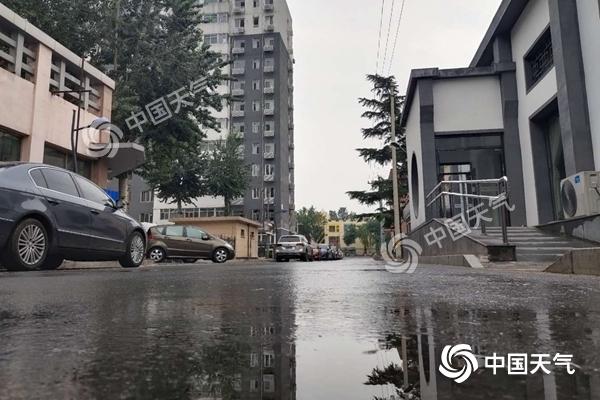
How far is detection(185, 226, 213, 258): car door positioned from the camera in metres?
19.0

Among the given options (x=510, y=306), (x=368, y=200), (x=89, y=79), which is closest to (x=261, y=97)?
(x=368, y=200)

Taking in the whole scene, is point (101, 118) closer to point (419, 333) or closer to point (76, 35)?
A: point (76, 35)

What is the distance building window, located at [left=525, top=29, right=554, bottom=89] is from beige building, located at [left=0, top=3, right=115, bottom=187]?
14139 mm

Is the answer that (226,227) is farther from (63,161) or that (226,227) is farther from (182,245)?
(63,161)

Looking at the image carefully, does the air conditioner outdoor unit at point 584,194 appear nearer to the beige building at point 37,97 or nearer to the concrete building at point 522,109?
the concrete building at point 522,109

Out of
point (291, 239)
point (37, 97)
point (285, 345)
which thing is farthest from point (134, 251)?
point (291, 239)

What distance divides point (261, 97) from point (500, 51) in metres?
55.2

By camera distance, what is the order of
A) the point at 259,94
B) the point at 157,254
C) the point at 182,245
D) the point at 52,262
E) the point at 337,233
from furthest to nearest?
the point at 337,233
the point at 259,94
the point at 182,245
the point at 157,254
the point at 52,262

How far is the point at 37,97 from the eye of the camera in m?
13.7

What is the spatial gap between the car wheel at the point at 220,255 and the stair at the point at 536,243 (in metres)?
11.4

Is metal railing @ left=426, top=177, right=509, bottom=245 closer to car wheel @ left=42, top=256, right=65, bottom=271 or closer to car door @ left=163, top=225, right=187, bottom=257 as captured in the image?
car wheel @ left=42, top=256, right=65, bottom=271

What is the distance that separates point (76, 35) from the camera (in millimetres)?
20891

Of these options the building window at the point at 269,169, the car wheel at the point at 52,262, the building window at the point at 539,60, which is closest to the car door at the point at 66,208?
the car wheel at the point at 52,262

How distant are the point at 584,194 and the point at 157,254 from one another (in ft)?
46.5
